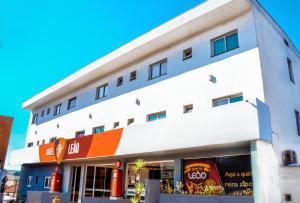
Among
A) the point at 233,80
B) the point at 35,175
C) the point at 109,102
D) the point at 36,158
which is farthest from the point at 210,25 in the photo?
the point at 35,175

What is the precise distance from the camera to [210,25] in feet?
47.9

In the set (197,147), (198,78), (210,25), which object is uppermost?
(210,25)

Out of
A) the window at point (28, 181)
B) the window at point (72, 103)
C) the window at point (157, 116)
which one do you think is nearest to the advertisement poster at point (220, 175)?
the window at point (157, 116)

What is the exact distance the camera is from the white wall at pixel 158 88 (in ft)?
42.0

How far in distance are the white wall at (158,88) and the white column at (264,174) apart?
223 centimetres

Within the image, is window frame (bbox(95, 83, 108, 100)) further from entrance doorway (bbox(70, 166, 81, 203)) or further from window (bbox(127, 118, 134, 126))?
entrance doorway (bbox(70, 166, 81, 203))

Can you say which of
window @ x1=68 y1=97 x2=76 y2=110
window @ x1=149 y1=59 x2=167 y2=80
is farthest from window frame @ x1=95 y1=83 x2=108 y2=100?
window @ x1=149 y1=59 x2=167 y2=80

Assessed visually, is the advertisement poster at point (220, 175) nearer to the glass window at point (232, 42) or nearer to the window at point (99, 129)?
the glass window at point (232, 42)

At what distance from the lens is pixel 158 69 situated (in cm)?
1691

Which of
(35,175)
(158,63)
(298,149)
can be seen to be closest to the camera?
(298,149)

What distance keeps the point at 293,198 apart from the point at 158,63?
990 centimetres

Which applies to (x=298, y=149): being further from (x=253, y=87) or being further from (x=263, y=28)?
(x=263, y=28)

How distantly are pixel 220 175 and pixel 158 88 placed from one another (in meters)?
6.13

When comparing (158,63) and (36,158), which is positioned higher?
(158,63)
